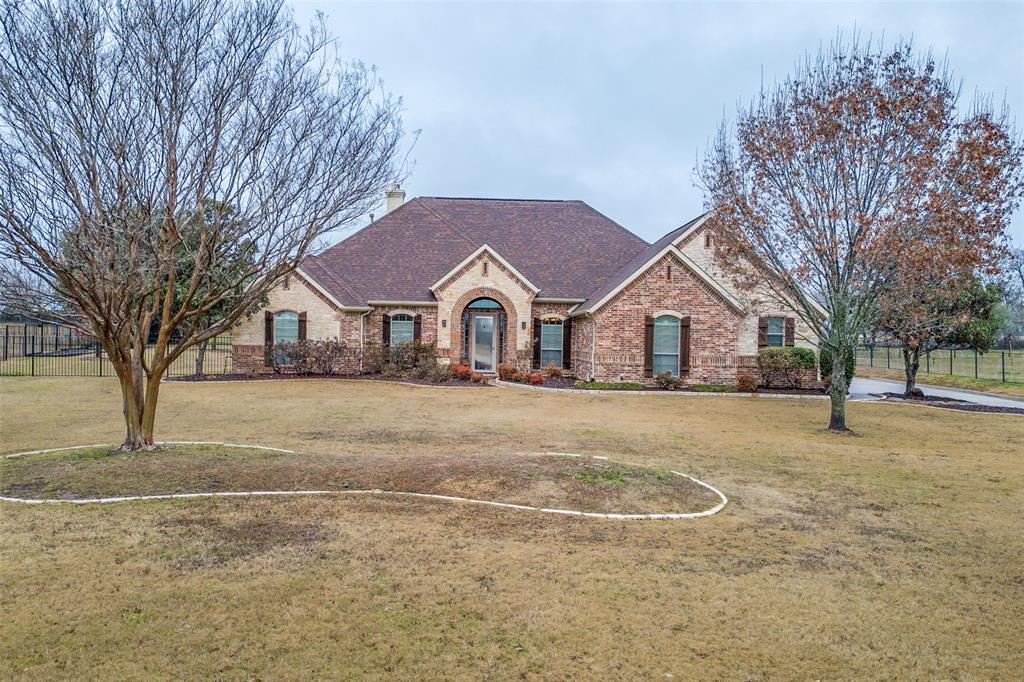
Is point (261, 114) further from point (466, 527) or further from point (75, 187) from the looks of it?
point (466, 527)

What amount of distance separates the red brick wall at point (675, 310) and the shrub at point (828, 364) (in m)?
2.89

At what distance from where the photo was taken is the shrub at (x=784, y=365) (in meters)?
24.7

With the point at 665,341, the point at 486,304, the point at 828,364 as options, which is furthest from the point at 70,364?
the point at 828,364

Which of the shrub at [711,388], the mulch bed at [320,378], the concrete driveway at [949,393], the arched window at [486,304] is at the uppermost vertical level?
the arched window at [486,304]

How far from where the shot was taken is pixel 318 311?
2655 cm

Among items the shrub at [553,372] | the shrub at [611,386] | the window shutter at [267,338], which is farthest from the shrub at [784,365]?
the window shutter at [267,338]

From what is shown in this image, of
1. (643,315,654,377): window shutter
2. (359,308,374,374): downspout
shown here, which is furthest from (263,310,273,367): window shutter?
(643,315,654,377): window shutter

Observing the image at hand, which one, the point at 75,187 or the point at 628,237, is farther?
Answer: the point at 628,237

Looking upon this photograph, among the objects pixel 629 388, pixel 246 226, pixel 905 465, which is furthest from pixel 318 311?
pixel 905 465

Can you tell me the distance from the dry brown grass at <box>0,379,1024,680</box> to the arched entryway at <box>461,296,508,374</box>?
17.5 meters

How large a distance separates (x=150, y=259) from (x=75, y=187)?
127 centimetres

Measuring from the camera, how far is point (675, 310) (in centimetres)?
2473

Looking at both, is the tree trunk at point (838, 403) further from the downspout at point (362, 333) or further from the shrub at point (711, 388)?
the downspout at point (362, 333)

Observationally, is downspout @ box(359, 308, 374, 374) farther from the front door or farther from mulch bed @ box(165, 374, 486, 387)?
the front door
